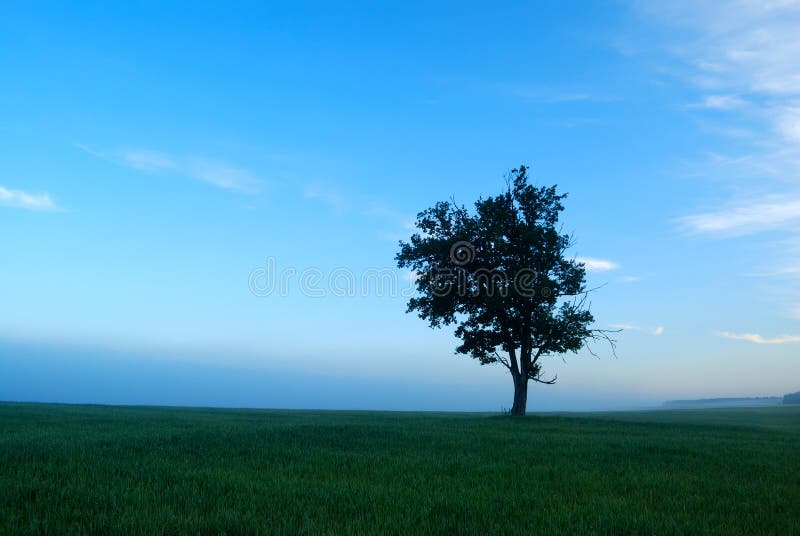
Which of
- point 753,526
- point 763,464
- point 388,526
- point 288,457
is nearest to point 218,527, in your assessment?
point 388,526

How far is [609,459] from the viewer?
14938mm

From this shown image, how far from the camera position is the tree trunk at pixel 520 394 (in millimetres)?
38500

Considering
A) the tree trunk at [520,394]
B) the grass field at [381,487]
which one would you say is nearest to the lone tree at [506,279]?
the tree trunk at [520,394]

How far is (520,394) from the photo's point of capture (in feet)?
127

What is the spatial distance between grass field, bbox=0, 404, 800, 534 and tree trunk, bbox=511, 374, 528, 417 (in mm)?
21185

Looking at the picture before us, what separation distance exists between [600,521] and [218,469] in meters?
7.89

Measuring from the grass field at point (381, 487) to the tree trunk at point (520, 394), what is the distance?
834 inches

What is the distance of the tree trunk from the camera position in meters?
38.5

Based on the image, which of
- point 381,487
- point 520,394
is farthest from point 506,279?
point 381,487

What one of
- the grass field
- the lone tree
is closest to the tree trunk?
the lone tree

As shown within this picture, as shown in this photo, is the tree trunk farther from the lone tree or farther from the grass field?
the grass field

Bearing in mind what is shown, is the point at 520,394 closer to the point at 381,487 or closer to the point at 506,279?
the point at 506,279

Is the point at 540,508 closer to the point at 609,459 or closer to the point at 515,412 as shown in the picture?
the point at 609,459

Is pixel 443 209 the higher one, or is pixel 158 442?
pixel 443 209
